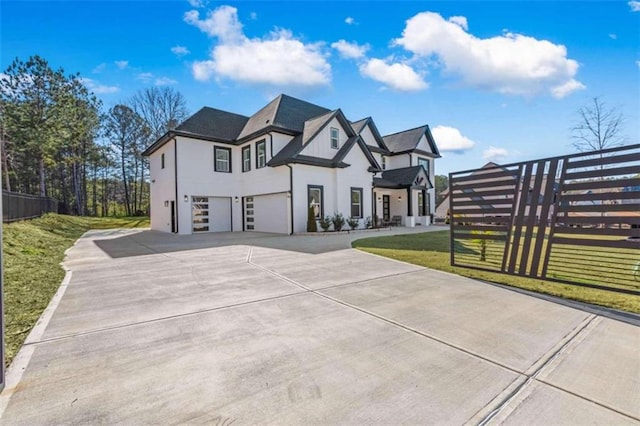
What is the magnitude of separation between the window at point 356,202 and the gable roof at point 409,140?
28.7 ft

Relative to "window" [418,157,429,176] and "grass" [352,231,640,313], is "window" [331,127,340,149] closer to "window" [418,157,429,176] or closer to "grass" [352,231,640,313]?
"grass" [352,231,640,313]

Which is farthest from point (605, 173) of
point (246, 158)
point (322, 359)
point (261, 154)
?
point (246, 158)

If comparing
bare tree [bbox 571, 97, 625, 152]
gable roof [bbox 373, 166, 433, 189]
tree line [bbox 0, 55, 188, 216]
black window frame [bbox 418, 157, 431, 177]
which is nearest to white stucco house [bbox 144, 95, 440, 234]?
gable roof [bbox 373, 166, 433, 189]

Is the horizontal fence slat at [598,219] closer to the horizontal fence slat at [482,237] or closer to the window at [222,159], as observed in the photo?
the horizontal fence slat at [482,237]

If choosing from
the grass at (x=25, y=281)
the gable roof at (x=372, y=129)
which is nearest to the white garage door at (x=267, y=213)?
the gable roof at (x=372, y=129)

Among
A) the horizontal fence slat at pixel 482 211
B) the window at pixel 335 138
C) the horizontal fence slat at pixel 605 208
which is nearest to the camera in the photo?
the horizontal fence slat at pixel 605 208

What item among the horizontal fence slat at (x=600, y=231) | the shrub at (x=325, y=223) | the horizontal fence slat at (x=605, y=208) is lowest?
the shrub at (x=325, y=223)

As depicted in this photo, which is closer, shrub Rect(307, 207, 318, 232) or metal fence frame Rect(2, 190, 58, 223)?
metal fence frame Rect(2, 190, 58, 223)

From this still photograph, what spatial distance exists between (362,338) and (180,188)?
15.5 metres

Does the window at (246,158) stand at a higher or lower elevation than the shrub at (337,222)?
higher

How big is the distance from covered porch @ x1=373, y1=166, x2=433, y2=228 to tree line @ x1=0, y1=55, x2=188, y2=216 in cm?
2399

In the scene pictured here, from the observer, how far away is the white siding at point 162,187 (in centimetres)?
1708

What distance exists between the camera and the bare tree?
18797mm

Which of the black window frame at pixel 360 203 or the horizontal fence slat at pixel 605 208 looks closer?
the horizontal fence slat at pixel 605 208
